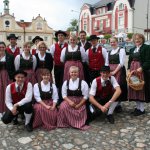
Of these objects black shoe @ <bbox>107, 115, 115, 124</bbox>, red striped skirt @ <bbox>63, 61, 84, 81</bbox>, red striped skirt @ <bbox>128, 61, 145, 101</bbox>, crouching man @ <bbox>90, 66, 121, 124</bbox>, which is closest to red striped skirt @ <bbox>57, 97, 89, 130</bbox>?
crouching man @ <bbox>90, 66, 121, 124</bbox>

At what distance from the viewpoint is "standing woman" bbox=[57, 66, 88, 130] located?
17.1ft

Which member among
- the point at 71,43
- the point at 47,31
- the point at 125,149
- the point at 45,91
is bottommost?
the point at 125,149

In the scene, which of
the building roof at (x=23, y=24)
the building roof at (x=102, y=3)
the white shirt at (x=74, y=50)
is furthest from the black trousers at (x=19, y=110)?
the building roof at (x=23, y=24)

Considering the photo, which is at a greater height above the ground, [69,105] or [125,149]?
[69,105]

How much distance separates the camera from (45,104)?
17.1 feet

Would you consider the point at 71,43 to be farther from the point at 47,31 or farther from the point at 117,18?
the point at 47,31

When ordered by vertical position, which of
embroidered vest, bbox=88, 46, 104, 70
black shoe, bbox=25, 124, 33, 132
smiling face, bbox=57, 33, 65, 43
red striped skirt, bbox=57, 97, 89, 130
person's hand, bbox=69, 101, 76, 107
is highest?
smiling face, bbox=57, 33, 65, 43

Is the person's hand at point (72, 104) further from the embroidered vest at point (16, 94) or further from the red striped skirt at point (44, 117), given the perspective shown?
the embroidered vest at point (16, 94)

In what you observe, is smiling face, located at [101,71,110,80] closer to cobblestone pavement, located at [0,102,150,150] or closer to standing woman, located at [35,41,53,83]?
cobblestone pavement, located at [0,102,150,150]

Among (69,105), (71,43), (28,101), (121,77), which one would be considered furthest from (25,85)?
(121,77)

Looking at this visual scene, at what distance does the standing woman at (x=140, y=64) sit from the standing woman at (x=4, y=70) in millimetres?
2196

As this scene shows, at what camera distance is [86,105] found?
18.0 feet

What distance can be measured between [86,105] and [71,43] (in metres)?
1.21

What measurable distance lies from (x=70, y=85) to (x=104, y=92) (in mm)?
604
